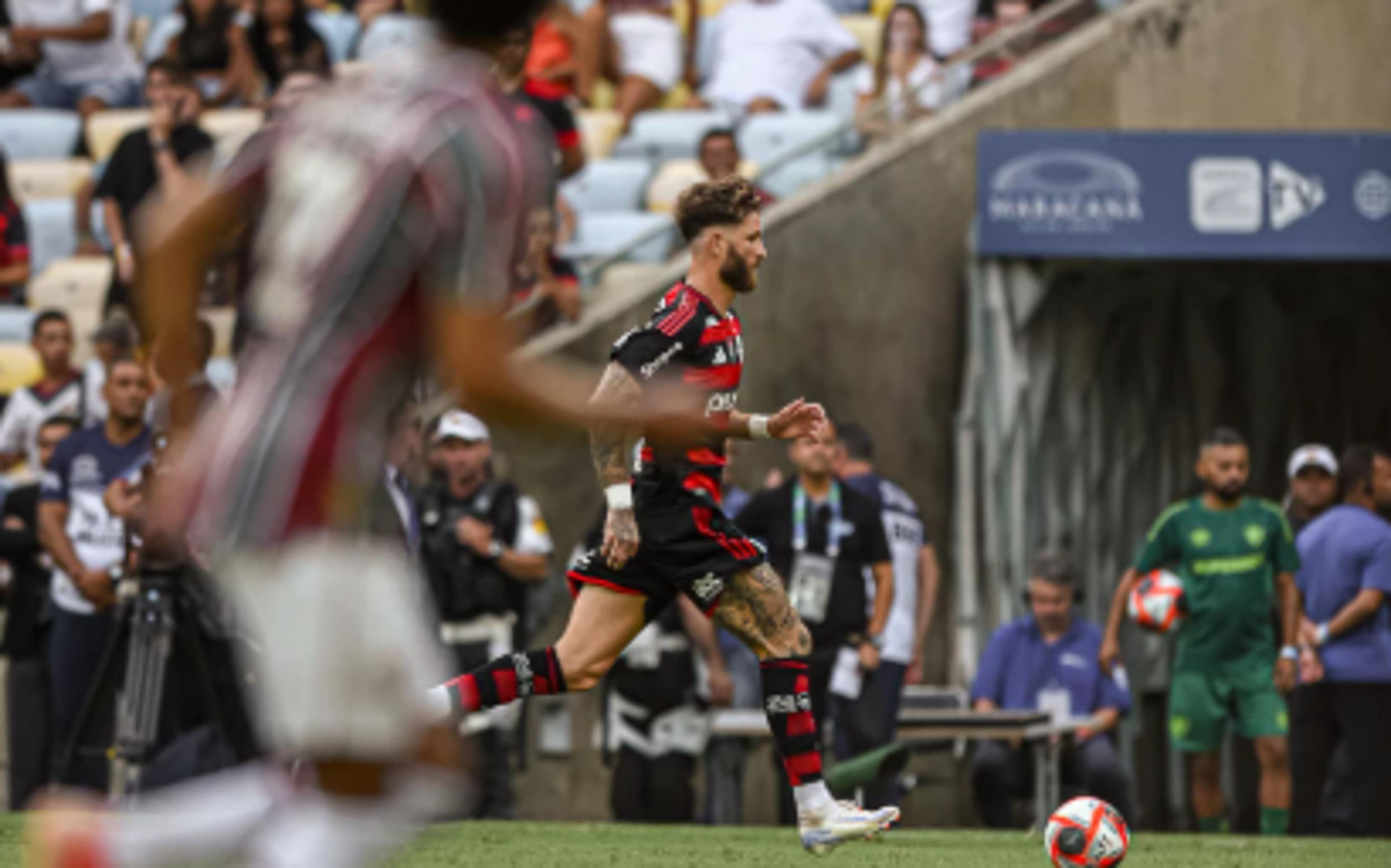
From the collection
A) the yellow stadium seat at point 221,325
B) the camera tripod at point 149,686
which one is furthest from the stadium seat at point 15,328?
the camera tripod at point 149,686

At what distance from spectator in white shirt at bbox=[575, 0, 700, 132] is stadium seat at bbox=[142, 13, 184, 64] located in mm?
3115

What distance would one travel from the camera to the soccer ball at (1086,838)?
8.87m

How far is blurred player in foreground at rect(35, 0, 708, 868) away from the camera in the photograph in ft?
15.8

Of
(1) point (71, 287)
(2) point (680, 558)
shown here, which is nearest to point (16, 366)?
(1) point (71, 287)

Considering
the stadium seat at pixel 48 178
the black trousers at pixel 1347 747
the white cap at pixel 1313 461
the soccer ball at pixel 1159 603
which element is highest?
the stadium seat at pixel 48 178

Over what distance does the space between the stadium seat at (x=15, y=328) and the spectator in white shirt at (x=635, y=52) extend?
14.2ft

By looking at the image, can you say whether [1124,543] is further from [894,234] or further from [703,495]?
[703,495]

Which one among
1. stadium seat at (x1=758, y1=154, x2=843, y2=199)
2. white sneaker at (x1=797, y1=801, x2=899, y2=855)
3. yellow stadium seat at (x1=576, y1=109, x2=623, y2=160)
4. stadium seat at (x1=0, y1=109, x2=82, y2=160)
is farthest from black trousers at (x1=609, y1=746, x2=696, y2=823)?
stadium seat at (x1=0, y1=109, x2=82, y2=160)

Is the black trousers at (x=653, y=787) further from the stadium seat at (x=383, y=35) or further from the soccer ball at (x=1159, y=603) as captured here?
the stadium seat at (x=383, y=35)

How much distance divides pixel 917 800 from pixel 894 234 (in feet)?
11.8

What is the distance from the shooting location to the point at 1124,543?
56.3 feet

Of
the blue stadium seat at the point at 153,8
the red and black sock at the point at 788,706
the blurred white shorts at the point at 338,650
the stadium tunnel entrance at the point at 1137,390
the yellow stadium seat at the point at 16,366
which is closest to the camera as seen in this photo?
the blurred white shorts at the point at 338,650

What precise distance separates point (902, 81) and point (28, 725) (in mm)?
7123

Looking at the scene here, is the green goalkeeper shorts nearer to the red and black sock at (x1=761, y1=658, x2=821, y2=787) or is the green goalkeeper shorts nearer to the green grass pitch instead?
the green grass pitch
